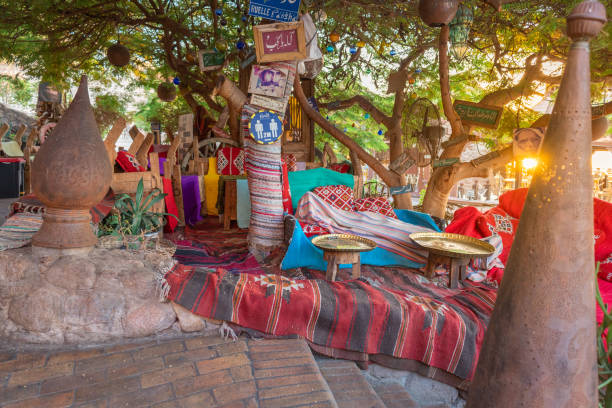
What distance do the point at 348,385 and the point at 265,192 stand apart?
8.16 ft

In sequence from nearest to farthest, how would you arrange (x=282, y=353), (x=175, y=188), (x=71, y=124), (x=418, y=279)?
(x=282, y=353)
(x=71, y=124)
(x=418, y=279)
(x=175, y=188)

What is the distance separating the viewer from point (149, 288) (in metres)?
2.39

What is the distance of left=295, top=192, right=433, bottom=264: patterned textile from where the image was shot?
4207 millimetres

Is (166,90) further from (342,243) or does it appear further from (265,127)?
(342,243)

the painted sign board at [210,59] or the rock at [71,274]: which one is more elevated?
the painted sign board at [210,59]

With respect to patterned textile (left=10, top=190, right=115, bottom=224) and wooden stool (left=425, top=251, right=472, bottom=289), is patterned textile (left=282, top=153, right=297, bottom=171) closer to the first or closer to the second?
patterned textile (left=10, top=190, right=115, bottom=224)

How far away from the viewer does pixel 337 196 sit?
493cm

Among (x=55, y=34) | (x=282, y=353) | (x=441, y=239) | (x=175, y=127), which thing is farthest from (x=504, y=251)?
(x=175, y=127)

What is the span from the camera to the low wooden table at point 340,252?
3.46 m

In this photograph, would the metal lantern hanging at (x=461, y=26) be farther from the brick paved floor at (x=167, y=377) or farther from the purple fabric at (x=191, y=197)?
the purple fabric at (x=191, y=197)

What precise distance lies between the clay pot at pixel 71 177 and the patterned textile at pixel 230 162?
469cm

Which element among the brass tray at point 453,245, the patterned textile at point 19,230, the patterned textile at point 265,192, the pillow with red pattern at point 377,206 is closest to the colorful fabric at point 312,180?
the pillow with red pattern at point 377,206

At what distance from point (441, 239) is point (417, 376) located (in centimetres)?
166

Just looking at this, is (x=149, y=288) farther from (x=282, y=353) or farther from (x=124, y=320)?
(x=282, y=353)
